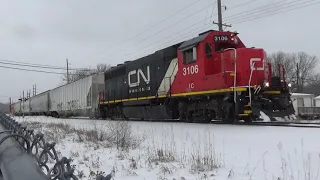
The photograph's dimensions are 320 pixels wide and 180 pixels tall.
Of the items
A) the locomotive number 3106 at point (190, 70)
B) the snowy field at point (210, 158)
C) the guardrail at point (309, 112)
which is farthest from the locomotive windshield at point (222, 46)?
the guardrail at point (309, 112)

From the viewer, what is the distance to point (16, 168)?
2029 mm

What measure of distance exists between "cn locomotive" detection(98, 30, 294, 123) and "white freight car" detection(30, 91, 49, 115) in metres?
24.8

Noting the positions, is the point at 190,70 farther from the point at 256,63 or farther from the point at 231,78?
the point at 256,63

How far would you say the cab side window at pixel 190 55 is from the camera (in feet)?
44.5

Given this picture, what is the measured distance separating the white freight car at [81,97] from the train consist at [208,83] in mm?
6496

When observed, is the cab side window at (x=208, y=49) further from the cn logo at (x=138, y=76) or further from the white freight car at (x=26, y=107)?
the white freight car at (x=26, y=107)

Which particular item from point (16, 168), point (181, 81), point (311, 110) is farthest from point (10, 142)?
point (311, 110)

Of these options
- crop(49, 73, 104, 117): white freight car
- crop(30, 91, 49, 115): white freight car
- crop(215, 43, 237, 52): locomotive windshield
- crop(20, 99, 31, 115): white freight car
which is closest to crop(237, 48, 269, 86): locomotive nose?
crop(215, 43, 237, 52): locomotive windshield

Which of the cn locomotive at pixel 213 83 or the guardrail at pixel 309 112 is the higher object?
the cn locomotive at pixel 213 83

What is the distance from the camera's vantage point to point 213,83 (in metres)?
12.6

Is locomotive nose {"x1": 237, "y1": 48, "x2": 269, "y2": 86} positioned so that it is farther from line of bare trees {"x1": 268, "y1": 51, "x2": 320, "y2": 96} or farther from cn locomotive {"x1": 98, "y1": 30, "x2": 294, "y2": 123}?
line of bare trees {"x1": 268, "y1": 51, "x2": 320, "y2": 96}

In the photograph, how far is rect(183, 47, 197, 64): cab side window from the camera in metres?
13.6

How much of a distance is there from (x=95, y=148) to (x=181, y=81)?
25.4 ft

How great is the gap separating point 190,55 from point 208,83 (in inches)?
68.1
